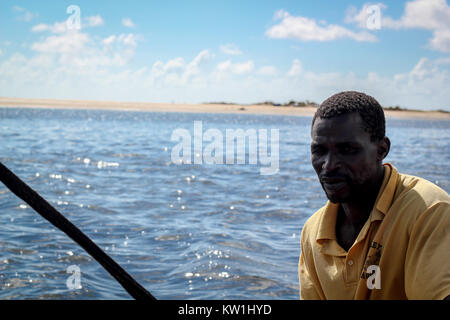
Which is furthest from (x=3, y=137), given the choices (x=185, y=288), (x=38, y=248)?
(x=185, y=288)

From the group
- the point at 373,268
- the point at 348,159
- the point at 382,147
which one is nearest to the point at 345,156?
the point at 348,159

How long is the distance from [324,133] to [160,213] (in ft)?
23.8

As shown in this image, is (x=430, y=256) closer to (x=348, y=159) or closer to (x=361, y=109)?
(x=348, y=159)

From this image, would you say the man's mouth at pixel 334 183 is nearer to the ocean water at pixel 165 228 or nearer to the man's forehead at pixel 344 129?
the man's forehead at pixel 344 129

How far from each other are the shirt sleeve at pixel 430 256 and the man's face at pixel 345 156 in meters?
0.28

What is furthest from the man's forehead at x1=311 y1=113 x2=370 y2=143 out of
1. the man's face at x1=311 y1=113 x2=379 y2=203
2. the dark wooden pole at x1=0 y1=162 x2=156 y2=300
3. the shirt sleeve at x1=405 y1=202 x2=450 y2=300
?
the dark wooden pole at x1=0 y1=162 x2=156 y2=300

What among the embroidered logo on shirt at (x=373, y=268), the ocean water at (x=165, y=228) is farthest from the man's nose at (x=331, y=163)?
the ocean water at (x=165, y=228)

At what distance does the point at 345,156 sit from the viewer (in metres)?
1.96

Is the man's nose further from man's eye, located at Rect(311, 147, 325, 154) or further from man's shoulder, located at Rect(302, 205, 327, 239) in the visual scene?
man's shoulder, located at Rect(302, 205, 327, 239)

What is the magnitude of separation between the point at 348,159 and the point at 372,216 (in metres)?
0.22

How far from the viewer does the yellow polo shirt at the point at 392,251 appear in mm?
1727

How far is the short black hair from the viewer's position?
6.42 feet

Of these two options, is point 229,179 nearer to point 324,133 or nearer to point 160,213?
point 160,213

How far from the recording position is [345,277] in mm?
2041
